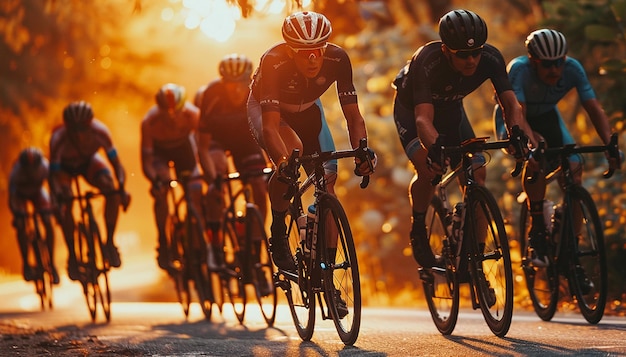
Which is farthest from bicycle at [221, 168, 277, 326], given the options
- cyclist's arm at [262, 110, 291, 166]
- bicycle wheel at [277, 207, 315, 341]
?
cyclist's arm at [262, 110, 291, 166]

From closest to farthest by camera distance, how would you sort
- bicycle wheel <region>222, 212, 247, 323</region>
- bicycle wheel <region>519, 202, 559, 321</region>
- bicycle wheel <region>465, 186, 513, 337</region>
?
bicycle wheel <region>465, 186, 513, 337</region> < bicycle wheel <region>519, 202, 559, 321</region> < bicycle wheel <region>222, 212, 247, 323</region>

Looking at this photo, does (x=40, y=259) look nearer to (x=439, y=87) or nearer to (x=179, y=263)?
(x=179, y=263)

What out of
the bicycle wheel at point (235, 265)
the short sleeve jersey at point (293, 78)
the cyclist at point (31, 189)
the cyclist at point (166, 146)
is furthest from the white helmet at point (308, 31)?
the cyclist at point (31, 189)

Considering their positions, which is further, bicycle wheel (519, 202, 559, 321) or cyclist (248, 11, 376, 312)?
bicycle wheel (519, 202, 559, 321)

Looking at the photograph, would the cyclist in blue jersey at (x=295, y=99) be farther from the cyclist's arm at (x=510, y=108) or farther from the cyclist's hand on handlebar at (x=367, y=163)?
the cyclist's arm at (x=510, y=108)

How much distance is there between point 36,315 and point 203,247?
3050mm

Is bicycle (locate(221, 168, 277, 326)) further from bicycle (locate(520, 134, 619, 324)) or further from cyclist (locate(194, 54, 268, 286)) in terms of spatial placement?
bicycle (locate(520, 134, 619, 324))

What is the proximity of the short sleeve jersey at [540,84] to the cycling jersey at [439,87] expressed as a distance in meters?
0.74

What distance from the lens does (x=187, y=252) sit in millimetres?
13930

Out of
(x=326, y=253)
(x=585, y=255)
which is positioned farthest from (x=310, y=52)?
(x=585, y=255)

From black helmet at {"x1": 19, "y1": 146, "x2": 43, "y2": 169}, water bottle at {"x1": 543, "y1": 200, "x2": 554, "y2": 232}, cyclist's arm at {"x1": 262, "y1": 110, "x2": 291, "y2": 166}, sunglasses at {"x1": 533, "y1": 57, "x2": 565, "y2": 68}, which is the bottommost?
water bottle at {"x1": 543, "y1": 200, "x2": 554, "y2": 232}

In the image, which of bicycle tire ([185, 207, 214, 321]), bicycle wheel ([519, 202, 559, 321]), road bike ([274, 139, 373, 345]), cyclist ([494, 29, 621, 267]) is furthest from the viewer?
bicycle tire ([185, 207, 214, 321])

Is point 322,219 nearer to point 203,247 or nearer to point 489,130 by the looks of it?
point 203,247

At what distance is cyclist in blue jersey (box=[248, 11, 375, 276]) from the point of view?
28.6 feet
